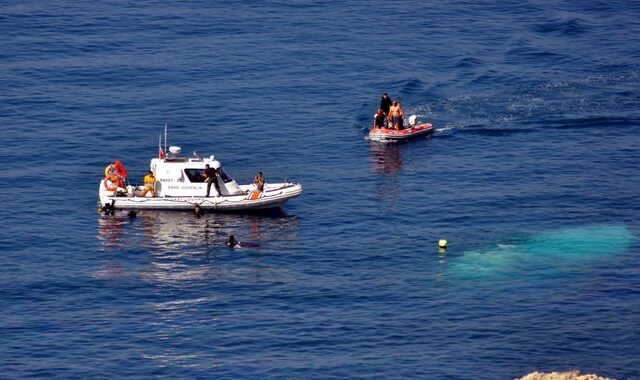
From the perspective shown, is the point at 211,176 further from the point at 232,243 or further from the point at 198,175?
the point at 232,243

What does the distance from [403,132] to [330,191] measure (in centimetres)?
1091

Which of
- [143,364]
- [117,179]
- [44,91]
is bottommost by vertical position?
[143,364]

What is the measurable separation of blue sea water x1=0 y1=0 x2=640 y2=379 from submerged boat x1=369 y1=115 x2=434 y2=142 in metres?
0.71

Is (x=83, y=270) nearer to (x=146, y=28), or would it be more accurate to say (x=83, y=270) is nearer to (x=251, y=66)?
(x=251, y=66)

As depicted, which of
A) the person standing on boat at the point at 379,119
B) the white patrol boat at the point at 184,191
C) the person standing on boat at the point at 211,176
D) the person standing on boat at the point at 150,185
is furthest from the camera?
the person standing on boat at the point at 379,119

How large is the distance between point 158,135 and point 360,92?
18.7 m

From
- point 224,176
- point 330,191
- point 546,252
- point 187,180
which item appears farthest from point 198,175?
point 546,252

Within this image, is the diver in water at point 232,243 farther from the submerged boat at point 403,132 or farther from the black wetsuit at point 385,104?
the black wetsuit at point 385,104

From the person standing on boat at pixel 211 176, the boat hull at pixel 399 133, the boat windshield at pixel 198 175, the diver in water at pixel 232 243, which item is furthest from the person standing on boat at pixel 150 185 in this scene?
the boat hull at pixel 399 133

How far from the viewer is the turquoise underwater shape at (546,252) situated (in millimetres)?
70812

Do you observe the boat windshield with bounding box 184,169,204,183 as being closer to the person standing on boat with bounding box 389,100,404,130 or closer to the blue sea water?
the blue sea water

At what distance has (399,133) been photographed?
92125 mm

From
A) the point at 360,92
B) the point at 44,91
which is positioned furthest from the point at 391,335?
the point at 44,91

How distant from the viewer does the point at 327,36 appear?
118 metres
